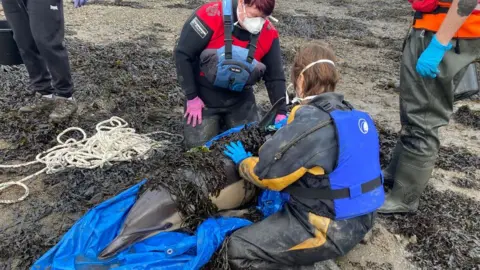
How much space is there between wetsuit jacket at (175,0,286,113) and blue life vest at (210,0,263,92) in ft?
0.19

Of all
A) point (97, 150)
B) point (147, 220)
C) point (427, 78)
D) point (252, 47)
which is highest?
point (427, 78)

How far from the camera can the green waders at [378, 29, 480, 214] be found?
2.91 meters

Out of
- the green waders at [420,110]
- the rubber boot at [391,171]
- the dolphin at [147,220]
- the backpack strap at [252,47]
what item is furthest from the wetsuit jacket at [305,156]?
the rubber boot at [391,171]

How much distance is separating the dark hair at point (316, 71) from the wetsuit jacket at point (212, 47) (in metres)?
1.03

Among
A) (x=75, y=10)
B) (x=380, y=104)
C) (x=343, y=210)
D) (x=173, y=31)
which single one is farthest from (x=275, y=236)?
(x=75, y=10)

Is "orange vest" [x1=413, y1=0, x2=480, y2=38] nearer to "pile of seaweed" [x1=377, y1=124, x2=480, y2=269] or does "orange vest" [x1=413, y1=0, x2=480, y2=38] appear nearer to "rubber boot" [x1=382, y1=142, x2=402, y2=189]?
"rubber boot" [x1=382, y1=142, x2=402, y2=189]

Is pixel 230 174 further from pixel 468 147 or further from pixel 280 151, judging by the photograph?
pixel 468 147

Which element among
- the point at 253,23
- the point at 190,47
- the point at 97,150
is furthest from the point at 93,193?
the point at 253,23

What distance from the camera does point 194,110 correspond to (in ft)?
12.6

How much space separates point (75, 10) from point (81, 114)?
499 centimetres

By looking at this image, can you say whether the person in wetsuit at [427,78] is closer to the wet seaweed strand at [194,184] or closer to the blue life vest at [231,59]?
the blue life vest at [231,59]

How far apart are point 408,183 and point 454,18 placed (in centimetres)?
121

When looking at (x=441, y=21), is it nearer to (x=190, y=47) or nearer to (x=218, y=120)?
(x=190, y=47)

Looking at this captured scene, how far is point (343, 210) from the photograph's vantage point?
7.93ft
